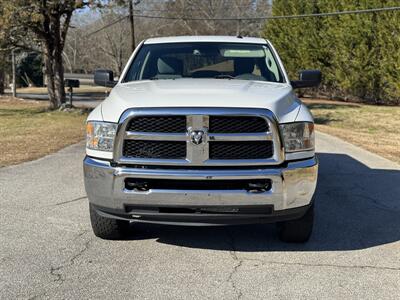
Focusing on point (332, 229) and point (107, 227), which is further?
point (332, 229)

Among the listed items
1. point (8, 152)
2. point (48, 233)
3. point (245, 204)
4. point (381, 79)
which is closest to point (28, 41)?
point (8, 152)

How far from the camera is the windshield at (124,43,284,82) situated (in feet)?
19.5

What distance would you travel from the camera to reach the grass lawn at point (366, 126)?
11.7 meters

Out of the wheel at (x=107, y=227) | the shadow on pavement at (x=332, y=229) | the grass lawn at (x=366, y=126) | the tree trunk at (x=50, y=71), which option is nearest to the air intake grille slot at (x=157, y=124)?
the wheel at (x=107, y=227)

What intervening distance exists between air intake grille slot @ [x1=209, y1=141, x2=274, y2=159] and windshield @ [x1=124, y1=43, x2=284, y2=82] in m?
1.73

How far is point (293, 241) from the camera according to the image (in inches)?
193

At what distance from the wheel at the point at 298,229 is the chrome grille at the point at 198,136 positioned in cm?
76

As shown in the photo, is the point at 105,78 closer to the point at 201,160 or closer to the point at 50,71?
the point at 201,160

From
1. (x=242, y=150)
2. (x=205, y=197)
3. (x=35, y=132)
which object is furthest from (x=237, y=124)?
(x=35, y=132)

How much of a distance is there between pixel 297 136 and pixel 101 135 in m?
1.64

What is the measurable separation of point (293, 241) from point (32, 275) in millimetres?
2324

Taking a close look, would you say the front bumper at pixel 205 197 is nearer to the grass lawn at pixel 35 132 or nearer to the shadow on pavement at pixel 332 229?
the shadow on pavement at pixel 332 229

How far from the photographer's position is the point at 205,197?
4.19m

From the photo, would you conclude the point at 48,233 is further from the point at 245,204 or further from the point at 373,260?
the point at 373,260
